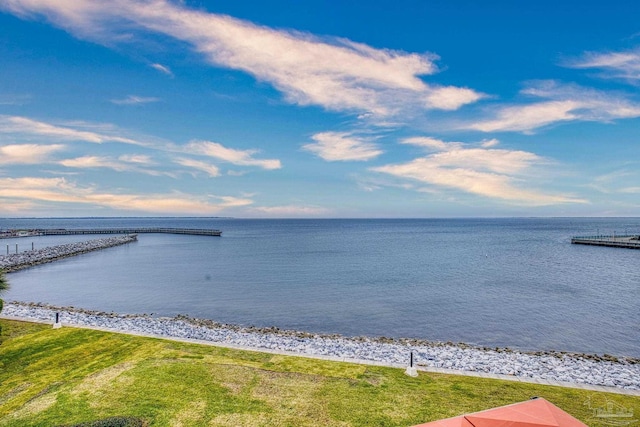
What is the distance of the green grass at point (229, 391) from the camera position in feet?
37.2

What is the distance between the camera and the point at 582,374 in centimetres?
1664

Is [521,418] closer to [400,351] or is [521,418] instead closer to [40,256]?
[400,351]

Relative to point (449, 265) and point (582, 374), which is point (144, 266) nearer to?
point (449, 265)

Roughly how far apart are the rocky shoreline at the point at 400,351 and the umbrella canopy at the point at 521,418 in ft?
28.1

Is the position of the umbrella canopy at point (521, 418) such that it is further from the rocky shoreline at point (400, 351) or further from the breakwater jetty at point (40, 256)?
the breakwater jetty at point (40, 256)

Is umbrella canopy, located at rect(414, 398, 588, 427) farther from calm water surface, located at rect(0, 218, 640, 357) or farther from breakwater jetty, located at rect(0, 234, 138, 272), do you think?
breakwater jetty, located at rect(0, 234, 138, 272)

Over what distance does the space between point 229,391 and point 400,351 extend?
9.53 m

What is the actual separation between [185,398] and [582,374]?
16.8 meters

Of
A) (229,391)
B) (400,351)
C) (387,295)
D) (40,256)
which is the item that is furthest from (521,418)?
(40,256)

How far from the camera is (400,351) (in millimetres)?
19062

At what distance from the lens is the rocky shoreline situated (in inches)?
651

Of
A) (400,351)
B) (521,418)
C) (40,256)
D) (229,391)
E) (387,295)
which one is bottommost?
(387,295)

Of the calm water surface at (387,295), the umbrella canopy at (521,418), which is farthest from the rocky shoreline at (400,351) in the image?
the umbrella canopy at (521,418)

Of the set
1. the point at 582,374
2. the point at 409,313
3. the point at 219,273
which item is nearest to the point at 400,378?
the point at 582,374
